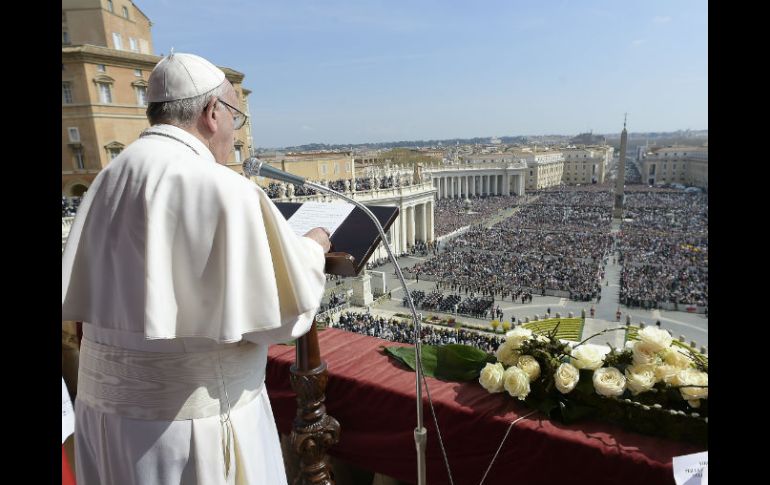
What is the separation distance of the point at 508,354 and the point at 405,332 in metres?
12.7

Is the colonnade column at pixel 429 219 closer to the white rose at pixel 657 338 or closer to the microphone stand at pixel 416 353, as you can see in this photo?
the white rose at pixel 657 338

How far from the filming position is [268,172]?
5.64ft

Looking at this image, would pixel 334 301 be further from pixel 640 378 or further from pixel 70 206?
pixel 640 378

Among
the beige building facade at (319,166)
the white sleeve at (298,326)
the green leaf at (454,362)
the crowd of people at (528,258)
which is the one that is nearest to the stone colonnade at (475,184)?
the crowd of people at (528,258)

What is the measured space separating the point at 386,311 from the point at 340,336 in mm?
16000

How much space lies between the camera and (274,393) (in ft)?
8.57

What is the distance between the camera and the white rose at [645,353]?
189 centimetres

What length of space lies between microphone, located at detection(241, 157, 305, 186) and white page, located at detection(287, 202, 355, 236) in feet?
0.66

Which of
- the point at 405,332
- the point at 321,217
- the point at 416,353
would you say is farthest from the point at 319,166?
the point at 416,353

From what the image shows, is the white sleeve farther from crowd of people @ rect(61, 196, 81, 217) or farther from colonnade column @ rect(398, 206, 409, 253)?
colonnade column @ rect(398, 206, 409, 253)

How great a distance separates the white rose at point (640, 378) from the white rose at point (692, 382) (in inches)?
3.1
